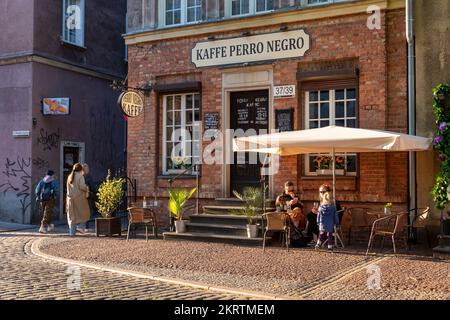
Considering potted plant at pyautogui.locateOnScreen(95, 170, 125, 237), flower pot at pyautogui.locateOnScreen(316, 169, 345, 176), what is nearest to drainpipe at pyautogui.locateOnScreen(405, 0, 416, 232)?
flower pot at pyautogui.locateOnScreen(316, 169, 345, 176)

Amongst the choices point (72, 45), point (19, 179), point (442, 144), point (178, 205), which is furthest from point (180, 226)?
point (72, 45)

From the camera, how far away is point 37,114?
1703cm

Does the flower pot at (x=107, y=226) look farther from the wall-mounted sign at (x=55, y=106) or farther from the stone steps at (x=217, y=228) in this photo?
the wall-mounted sign at (x=55, y=106)

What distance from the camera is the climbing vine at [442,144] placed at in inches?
418

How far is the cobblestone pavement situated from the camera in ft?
23.1

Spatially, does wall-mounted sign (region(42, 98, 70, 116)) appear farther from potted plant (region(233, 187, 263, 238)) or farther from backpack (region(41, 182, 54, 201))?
potted plant (region(233, 187, 263, 238))

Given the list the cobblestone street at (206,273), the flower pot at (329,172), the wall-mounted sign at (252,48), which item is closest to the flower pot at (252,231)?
the cobblestone street at (206,273)

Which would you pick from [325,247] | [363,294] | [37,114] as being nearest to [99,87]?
[37,114]

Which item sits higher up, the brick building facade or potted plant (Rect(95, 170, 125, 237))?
the brick building facade

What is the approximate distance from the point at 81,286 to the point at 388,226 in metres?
6.37

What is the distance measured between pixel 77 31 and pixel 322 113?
1006 centimetres

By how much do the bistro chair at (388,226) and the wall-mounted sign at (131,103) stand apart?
6.73m

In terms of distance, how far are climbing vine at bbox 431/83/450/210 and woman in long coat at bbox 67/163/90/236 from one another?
8.29 m

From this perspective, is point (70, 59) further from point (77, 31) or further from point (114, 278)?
point (114, 278)
